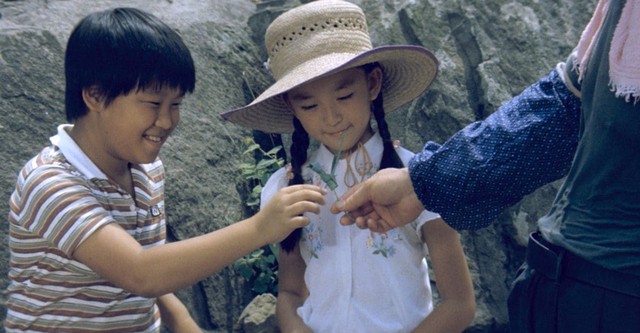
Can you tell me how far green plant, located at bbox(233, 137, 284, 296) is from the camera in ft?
11.5

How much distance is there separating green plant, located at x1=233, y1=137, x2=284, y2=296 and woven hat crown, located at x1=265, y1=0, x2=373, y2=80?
40.7 inches

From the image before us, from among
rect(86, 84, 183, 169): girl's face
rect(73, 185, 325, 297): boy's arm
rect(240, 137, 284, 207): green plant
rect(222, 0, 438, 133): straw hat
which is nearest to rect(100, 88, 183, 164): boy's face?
rect(86, 84, 183, 169): girl's face

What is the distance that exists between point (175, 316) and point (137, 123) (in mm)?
683

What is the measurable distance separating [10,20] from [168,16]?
27.3 inches

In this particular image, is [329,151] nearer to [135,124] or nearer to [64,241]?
[135,124]

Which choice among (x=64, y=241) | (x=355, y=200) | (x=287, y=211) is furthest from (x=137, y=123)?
(x=355, y=200)

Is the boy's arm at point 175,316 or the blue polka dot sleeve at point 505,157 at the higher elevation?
the blue polka dot sleeve at point 505,157

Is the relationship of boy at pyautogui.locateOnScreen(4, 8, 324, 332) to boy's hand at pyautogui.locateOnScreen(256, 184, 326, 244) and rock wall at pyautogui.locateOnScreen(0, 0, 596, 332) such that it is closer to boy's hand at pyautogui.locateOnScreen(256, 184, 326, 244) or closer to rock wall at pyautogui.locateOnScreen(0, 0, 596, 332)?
boy's hand at pyautogui.locateOnScreen(256, 184, 326, 244)

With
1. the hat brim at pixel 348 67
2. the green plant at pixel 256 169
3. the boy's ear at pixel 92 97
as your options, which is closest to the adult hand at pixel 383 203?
the hat brim at pixel 348 67

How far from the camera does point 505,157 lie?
1902 mm

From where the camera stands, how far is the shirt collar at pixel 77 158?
7.46 ft

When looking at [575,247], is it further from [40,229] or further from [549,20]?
[549,20]

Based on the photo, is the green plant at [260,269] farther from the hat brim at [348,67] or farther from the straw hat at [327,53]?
the straw hat at [327,53]

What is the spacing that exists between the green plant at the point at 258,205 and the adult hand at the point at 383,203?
1160 millimetres
